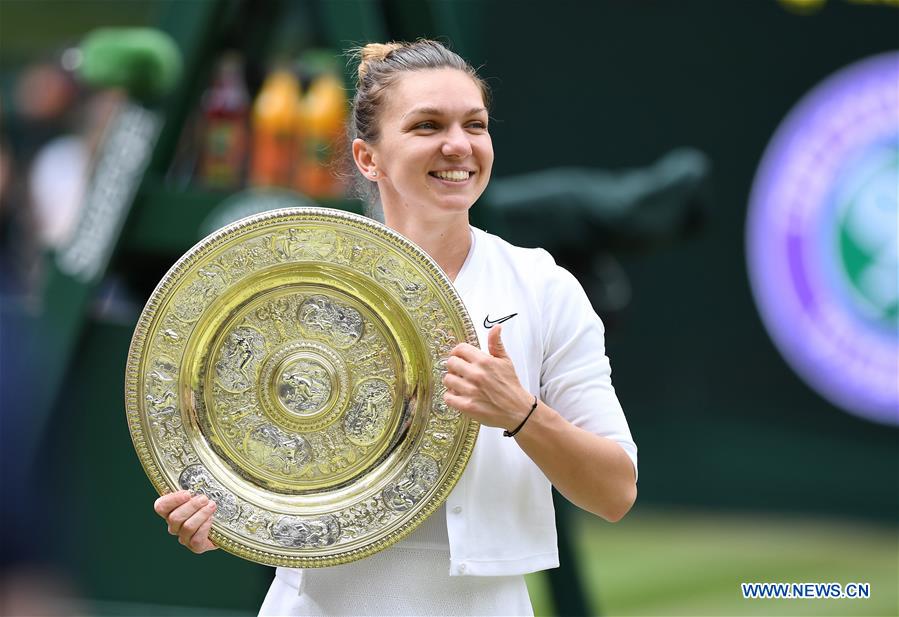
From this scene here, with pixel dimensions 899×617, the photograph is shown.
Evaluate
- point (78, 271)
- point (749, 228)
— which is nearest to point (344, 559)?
point (78, 271)

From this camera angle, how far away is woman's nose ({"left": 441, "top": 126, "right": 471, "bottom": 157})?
6.16 ft

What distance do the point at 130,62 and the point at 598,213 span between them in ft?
6.86

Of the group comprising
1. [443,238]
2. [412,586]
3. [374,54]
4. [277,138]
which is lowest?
[412,586]

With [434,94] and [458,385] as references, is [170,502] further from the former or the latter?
[434,94]

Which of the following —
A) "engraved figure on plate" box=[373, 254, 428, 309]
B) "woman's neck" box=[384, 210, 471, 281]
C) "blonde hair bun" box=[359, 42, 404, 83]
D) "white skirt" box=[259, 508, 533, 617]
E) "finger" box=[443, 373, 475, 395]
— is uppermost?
"blonde hair bun" box=[359, 42, 404, 83]

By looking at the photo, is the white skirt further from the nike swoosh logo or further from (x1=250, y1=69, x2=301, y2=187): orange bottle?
(x1=250, y1=69, x2=301, y2=187): orange bottle

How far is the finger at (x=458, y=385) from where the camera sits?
175 cm

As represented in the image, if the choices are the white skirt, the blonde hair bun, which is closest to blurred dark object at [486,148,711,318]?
the blonde hair bun

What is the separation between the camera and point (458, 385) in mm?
1755

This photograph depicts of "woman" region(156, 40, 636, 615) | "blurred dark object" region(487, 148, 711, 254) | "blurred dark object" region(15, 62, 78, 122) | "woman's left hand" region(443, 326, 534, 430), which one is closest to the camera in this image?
"woman's left hand" region(443, 326, 534, 430)

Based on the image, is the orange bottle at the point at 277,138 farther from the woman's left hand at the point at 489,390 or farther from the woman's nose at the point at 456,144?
the woman's left hand at the point at 489,390

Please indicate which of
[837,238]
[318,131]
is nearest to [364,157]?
[318,131]

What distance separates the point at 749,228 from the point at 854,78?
0.95 m

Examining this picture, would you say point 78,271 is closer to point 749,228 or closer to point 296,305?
point 296,305
